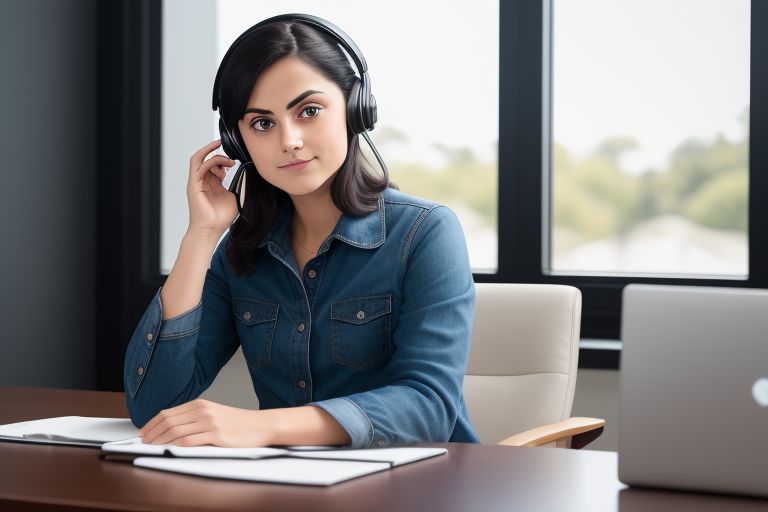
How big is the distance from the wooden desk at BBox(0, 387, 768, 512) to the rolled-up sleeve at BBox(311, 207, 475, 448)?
0.12 metres

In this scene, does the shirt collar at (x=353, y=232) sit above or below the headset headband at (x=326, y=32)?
below

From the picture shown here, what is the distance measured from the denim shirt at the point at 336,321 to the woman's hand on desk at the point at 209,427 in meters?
0.24

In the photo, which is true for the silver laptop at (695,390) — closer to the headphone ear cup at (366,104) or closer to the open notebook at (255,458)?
the open notebook at (255,458)

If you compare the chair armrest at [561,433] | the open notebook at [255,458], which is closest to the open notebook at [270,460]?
the open notebook at [255,458]

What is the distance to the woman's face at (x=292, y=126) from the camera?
1328mm

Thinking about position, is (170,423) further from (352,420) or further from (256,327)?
(256,327)

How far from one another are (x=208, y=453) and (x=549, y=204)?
6.41 ft

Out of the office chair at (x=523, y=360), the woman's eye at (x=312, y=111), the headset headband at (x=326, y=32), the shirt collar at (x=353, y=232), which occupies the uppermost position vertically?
the headset headband at (x=326, y=32)

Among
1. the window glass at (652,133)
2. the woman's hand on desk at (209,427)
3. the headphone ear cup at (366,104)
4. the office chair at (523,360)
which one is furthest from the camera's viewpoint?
the window glass at (652,133)

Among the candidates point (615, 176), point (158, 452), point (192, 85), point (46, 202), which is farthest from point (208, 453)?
point (192, 85)

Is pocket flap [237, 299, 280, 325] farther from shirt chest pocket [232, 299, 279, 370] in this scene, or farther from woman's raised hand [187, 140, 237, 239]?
woman's raised hand [187, 140, 237, 239]

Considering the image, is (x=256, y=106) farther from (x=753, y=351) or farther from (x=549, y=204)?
(x=549, y=204)

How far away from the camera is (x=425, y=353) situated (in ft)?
4.14

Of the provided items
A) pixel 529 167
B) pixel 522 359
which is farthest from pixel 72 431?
pixel 529 167
